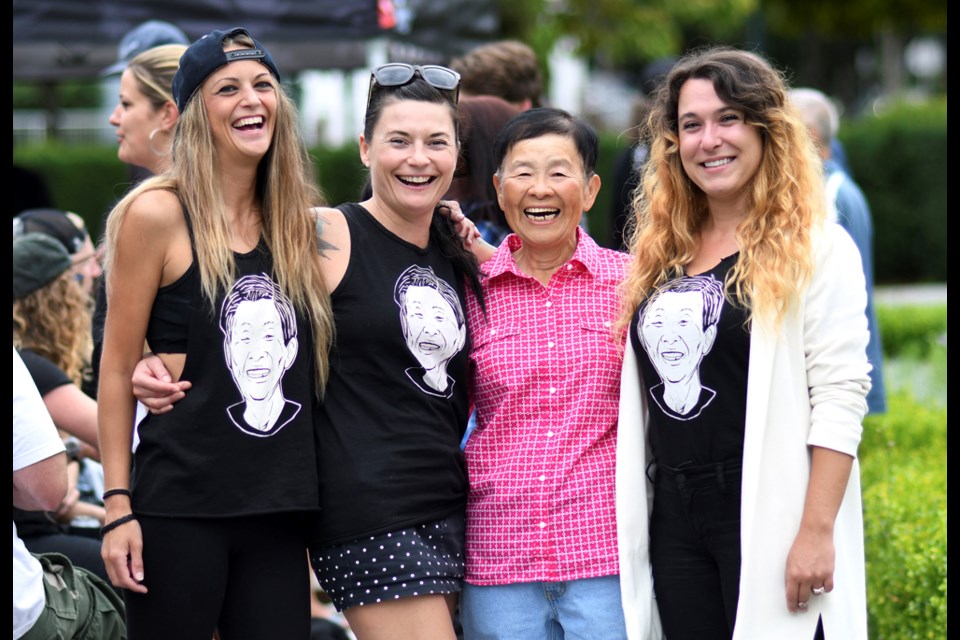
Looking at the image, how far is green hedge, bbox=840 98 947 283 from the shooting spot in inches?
649

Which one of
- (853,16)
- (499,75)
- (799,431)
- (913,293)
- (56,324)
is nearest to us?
(799,431)

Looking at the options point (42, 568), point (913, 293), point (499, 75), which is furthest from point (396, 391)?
point (913, 293)

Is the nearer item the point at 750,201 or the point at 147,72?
the point at 750,201

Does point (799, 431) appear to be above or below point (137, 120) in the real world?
below

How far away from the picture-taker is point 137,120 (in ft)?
13.9

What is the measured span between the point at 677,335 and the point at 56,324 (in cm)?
231

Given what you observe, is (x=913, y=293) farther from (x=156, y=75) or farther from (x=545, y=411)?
(x=545, y=411)

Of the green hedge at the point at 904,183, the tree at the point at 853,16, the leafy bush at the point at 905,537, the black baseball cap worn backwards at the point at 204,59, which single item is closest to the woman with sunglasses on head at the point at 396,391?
the black baseball cap worn backwards at the point at 204,59

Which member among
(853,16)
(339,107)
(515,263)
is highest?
(853,16)

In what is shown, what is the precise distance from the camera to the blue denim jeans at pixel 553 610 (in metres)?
3.18

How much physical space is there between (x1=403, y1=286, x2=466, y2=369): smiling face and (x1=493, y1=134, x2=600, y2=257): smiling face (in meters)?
0.33

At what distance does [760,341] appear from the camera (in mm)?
2998

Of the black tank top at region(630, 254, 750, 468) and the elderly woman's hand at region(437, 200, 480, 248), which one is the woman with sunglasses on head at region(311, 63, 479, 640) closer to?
the elderly woman's hand at region(437, 200, 480, 248)

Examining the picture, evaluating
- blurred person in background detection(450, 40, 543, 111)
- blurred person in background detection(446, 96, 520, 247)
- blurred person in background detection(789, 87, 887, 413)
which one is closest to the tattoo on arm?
blurred person in background detection(446, 96, 520, 247)
